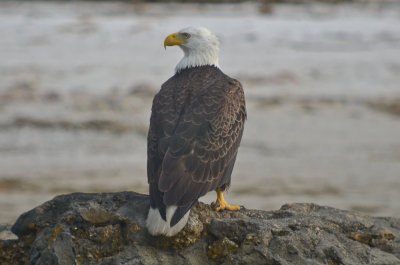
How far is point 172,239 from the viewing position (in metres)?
5.37

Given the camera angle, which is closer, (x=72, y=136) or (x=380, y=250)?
(x=380, y=250)

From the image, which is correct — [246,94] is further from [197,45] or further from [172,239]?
[172,239]

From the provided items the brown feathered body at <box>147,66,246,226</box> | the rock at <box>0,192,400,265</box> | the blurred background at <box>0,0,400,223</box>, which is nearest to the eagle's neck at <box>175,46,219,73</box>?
the brown feathered body at <box>147,66,246,226</box>

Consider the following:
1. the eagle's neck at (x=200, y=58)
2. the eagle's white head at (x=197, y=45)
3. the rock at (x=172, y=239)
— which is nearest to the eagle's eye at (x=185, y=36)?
the eagle's white head at (x=197, y=45)

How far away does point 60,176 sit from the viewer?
13055mm

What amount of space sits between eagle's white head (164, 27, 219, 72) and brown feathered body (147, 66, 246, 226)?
1.04 feet

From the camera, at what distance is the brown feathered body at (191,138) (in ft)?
18.1

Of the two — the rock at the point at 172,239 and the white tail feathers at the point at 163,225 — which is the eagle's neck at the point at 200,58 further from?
the white tail feathers at the point at 163,225

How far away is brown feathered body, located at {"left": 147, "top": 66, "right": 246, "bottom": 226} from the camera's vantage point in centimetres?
550

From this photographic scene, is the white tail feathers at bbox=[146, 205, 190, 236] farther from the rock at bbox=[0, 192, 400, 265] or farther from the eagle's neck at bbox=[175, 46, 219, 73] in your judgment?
the eagle's neck at bbox=[175, 46, 219, 73]

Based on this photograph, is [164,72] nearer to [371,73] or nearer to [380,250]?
[371,73]

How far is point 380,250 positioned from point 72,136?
33.6 feet

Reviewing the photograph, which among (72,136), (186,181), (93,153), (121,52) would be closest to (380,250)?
(186,181)

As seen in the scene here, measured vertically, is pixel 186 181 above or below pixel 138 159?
above
